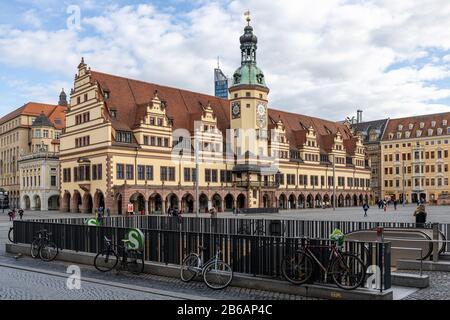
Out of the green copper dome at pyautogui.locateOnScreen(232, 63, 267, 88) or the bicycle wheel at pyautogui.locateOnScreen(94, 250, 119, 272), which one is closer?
the bicycle wheel at pyautogui.locateOnScreen(94, 250, 119, 272)

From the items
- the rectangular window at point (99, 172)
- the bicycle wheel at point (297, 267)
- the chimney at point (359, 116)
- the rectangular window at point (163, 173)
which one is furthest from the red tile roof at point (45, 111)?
the bicycle wheel at point (297, 267)

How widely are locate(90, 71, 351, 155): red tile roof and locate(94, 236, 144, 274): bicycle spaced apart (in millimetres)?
40608

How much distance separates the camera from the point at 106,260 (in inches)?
567

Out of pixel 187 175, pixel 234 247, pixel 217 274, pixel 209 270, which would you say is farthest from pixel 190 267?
pixel 187 175

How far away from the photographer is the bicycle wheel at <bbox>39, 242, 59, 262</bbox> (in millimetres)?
16481

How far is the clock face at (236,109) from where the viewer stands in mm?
67500

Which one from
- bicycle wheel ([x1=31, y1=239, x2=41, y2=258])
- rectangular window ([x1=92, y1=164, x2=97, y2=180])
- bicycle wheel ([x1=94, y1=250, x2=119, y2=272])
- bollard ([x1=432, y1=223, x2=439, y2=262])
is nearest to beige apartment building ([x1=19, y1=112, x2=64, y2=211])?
rectangular window ([x1=92, y1=164, x2=97, y2=180])

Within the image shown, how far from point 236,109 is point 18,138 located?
1832 inches

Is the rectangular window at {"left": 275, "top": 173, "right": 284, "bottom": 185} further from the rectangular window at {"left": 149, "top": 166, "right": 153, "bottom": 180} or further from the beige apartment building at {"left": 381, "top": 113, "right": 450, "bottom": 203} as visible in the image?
the beige apartment building at {"left": 381, "top": 113, "right": 450, "bottom": 203}

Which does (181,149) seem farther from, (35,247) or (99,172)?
(35,247)

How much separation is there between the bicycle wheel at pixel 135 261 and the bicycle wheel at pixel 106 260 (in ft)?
1.35

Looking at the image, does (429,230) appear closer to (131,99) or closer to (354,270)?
(354,270)

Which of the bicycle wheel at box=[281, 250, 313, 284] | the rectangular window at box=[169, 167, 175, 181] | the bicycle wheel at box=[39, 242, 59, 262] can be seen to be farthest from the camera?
the rectangular window at box=[169, 167, 175, 181]

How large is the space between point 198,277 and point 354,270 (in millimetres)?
3863
